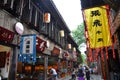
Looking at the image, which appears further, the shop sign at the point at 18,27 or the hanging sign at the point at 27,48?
the hanging sign at the point at 27,48

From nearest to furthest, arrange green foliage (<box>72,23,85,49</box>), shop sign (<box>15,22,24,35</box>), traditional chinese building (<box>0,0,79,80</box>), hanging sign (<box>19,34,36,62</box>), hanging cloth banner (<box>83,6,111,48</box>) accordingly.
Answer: traditional chinese building (<box>0,0,79,80</box>) → hanging cloth banner (<box>83,6,111,48</box>) → shop sign (<box>15,22,24,35</box>) → hanging sign (<box>19,34,36,62</box>) → green foliage (<box>72,23,85,49</box>)

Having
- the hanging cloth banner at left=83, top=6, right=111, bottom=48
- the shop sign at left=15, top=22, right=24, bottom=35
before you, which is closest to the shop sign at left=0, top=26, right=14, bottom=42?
the shop sign at left=15, top=22, right=24, bottom=35

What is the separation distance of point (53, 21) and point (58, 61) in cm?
646

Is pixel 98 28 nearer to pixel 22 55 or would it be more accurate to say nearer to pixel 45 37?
pixel 22 55

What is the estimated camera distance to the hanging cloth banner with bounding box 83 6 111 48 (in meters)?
9.86

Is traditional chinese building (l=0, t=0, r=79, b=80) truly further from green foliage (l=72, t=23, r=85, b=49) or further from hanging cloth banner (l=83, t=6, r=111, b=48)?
green foliage (l=72, t=23, r=85, b=49)

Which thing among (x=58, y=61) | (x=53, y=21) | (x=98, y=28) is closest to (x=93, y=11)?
(x=98, y=28)

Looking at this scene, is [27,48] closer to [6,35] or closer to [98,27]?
[6,35]

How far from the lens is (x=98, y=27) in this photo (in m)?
9.98

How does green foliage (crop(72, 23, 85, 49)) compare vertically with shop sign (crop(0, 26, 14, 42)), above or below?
above

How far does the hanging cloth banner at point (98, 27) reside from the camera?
9.86 metres

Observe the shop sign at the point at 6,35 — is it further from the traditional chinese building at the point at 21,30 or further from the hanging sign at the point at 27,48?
the hanging sign at the point at 27,48

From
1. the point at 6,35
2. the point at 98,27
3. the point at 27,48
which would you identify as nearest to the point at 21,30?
the point at 27,48

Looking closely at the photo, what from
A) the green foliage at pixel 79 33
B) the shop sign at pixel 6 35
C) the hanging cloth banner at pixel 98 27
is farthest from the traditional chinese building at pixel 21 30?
the green foliage at pixel 79 33
